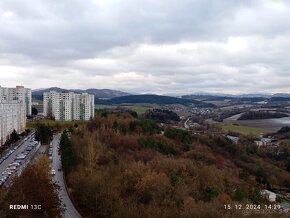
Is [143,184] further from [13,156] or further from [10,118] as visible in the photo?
[10,118]

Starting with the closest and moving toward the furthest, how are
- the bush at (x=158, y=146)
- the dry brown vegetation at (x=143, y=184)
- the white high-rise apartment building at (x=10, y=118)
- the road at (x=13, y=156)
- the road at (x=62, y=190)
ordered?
the dry brown vegetation at (x=143, y=184) → the road at (x=62, y=190) → the road at (x=13, y=156) → the bush at (x=158, y=146) → the white high-rise apartment building at (x=10, y=118)

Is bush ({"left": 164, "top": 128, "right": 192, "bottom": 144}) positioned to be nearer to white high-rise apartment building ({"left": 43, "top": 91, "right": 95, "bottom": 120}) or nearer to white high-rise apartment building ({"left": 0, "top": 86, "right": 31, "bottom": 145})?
white high-rise apartment building ({"left": 0, "top": 86, "right": 31, "bottom": 145})

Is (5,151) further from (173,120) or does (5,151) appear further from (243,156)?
(173,120)

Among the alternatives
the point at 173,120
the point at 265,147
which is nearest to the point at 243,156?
the point at 265,147

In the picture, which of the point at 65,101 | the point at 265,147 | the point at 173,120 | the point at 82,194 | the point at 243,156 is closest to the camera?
the point at 82,194

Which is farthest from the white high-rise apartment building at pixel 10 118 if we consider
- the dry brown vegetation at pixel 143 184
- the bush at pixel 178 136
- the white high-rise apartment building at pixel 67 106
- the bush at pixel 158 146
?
the bush at pixel 178 136

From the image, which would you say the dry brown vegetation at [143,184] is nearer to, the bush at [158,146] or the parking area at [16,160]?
the bush at [158,146]
